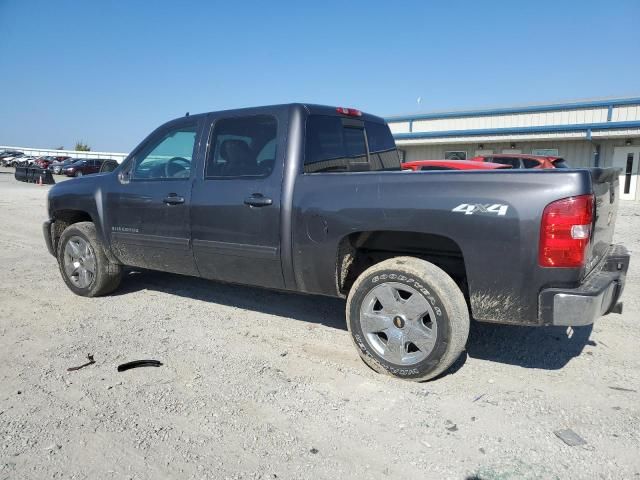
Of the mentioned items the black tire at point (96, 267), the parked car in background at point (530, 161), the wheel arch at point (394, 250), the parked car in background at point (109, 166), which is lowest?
the black tire at point (96, 267)

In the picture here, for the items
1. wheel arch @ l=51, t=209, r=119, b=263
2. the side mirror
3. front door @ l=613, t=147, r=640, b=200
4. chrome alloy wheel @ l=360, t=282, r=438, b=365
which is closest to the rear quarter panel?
chrome alloy wheel @ l=360, t=282, r=438, b=365

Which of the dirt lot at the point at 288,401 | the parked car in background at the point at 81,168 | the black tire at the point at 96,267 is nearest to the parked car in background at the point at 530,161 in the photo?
the dirt lot at the point at 288,401

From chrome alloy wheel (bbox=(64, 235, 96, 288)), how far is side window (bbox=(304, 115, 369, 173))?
278cm

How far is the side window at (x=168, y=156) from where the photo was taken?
4.55 m

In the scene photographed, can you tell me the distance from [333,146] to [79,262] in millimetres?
3128

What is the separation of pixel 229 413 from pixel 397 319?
125cm

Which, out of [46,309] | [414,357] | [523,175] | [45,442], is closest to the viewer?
[45,442]

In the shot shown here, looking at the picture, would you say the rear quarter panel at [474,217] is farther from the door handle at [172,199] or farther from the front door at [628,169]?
the front door at [628,169]

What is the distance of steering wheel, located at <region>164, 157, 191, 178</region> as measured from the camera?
14.8 feet

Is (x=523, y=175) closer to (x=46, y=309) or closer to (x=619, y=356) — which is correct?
(x=619, y=356)

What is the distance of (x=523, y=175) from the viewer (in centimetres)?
293

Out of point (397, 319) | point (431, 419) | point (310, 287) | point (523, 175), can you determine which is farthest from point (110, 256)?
point (523, 175)

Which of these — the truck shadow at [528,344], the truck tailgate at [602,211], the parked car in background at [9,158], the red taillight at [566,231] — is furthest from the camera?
the parked car in background at [9,158]

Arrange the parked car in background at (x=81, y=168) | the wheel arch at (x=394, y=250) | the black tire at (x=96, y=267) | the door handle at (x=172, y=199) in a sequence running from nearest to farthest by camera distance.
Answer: the wheel arch at (x=394, y=250) < the door handle at (x=172, y=199) < the black tire at (x=96, y=267) < the parked car in background at (x=81, y=168)
